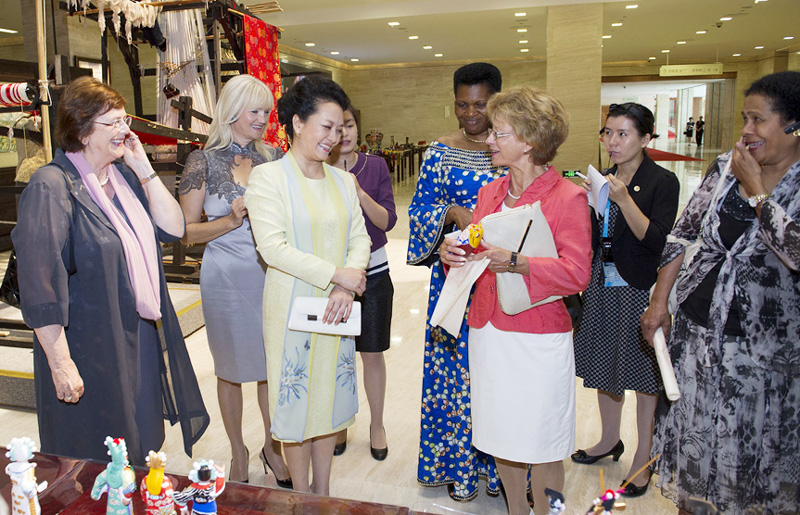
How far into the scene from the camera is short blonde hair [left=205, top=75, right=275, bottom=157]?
235 centimetres

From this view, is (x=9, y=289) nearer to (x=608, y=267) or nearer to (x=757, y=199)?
(x=608, y=267)

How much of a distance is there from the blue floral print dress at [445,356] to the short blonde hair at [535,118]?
0.41 m

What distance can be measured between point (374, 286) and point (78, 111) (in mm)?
1390

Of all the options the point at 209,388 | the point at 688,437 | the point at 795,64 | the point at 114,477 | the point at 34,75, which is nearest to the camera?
the point at 114,477

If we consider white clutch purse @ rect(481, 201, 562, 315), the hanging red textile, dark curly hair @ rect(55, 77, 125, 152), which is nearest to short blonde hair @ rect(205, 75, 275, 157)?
dark curly hair @ rect(55, 77, 125, 152)

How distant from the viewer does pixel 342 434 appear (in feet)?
9.65

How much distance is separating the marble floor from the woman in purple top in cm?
15

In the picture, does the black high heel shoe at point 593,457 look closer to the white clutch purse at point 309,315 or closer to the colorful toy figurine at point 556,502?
the white clutch purse at point 309,315

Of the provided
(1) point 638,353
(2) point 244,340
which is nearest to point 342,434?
(2) point 244,340

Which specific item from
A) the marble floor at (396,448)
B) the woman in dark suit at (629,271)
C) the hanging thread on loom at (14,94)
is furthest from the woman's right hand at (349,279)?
the hanging thread on loom at (14,94)

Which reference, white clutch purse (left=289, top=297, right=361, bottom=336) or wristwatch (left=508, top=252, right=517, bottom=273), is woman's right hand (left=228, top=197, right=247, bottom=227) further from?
wristwatch (left=508, top=252, right=517, bottom=273)

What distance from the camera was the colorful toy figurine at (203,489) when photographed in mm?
1267

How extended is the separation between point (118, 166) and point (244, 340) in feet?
2.62

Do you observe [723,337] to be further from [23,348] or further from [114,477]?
[23,348]
